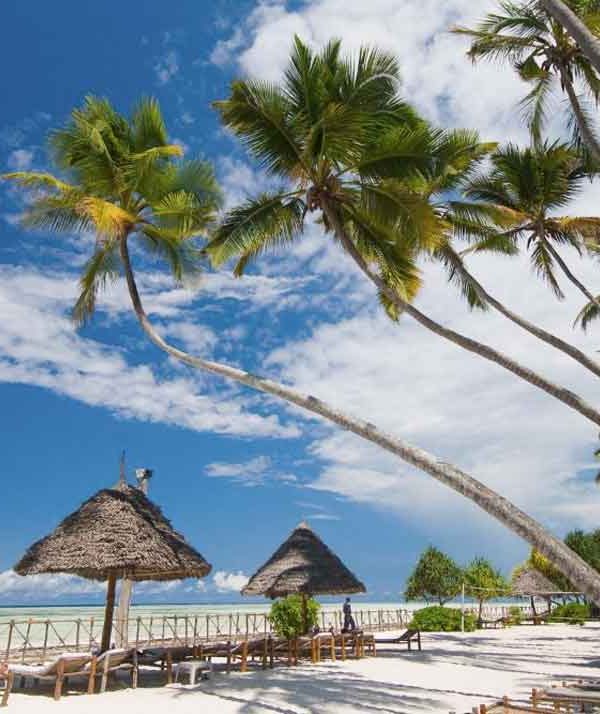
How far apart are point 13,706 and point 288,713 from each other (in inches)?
144

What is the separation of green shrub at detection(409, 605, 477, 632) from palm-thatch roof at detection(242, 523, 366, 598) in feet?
41.0

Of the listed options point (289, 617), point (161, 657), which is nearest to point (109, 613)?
point (161, 657)

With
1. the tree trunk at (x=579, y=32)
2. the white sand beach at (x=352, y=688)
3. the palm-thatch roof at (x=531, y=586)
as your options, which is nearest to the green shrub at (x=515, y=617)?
the palm-thatch roof at (x=531, y=586)

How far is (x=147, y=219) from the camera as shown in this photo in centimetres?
1070

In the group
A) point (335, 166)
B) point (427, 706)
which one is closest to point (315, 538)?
point (427, 706)

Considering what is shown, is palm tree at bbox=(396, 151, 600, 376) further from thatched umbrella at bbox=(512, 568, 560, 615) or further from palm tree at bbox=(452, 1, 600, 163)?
thatched umbrella at bbox=(512, 568, 560, 615)

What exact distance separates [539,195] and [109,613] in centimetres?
1042

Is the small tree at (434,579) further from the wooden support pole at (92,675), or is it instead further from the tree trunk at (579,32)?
the tree trunk at (579,32)

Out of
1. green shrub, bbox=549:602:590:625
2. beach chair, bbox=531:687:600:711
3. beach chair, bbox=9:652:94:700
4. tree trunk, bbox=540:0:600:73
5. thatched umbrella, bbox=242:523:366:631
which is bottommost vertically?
beach chair, bbox=531:687:600:711

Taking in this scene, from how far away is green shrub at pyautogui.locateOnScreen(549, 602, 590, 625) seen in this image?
33.0 m

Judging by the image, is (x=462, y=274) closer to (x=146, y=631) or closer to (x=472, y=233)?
(x=472, y=233)

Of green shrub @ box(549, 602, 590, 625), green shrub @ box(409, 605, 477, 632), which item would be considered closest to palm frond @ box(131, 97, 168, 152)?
green shrub @ box(409, 605, 477, 632)

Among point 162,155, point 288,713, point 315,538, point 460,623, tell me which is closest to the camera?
point 288,713

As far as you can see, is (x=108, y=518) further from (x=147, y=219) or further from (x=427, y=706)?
(x=427, y=706)
